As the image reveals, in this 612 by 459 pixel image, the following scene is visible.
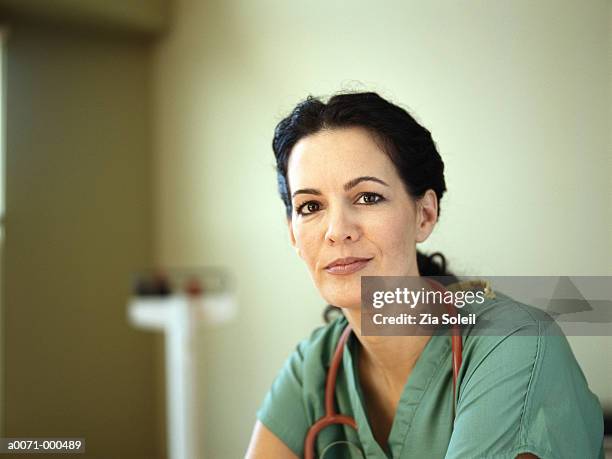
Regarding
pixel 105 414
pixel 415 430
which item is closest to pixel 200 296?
pixel 105 414

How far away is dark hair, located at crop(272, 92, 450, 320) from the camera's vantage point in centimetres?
77

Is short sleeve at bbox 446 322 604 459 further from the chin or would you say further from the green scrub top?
the chin

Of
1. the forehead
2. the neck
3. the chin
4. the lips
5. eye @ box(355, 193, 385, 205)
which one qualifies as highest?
the forehead

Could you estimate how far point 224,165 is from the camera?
4.96 feet

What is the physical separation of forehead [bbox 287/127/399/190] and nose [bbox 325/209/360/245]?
4 centimetres

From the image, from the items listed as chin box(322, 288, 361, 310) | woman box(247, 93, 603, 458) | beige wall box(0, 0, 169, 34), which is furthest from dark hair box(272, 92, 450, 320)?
beige wall box(0, 0, 169, 34)

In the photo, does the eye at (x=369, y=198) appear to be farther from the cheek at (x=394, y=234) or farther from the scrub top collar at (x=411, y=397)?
the scrub top collar at (x=411, y=397)

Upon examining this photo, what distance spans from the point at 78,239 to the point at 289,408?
1.40 m

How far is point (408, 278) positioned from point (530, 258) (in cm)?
16

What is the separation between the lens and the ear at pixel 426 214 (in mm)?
794

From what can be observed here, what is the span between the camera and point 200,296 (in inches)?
74.9

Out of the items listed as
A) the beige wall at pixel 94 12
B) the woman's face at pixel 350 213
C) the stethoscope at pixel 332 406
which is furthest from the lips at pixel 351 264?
the beige wall at pixel 94 12

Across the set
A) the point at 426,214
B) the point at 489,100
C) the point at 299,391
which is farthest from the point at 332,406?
the point at 489,100

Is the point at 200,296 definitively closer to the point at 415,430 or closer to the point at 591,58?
the point at 415,430
